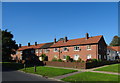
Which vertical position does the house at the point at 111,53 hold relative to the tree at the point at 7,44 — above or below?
below

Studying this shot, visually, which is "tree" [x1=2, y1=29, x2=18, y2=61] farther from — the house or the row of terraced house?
the house

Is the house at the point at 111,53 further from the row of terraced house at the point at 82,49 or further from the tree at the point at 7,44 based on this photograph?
the tree at the point at 7,44

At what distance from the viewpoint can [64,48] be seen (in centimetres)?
4275

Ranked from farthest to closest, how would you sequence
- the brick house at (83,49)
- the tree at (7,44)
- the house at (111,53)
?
the house at (111,53), the tree at (7,44), the brick house at (83,49)

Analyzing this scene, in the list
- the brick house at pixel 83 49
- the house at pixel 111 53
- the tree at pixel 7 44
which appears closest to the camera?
the brick house at pixel 83 49

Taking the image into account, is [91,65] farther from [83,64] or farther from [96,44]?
[96,44]

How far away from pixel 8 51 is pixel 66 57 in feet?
67.6

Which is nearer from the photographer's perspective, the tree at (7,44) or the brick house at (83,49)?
the brick house at (83,49)

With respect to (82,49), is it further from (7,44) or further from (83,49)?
(7,44)

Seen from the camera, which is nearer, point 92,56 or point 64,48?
point 92,56

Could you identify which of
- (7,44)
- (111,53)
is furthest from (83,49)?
(7,44)

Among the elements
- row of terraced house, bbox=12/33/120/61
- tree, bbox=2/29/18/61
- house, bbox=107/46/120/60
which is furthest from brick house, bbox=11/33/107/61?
tree, bbox=2/29/18/61

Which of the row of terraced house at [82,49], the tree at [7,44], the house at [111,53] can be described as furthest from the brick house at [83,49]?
the tree at [7,44]

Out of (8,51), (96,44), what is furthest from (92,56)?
(8,51)
